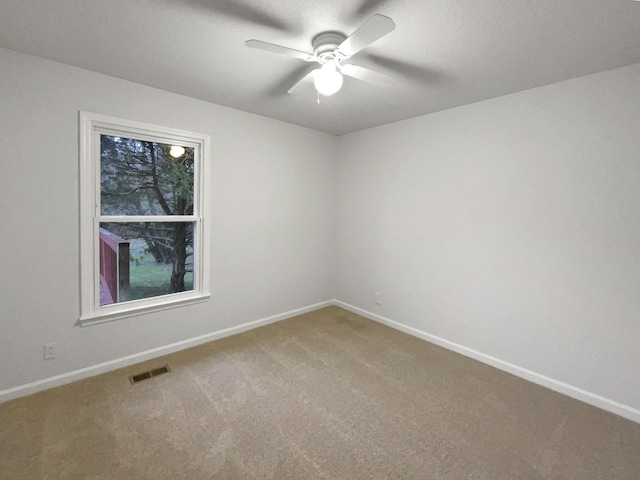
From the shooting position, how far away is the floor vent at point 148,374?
2.45 meters

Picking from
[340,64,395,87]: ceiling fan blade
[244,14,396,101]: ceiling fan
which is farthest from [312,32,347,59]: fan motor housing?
[340,64,395,87]: ceiling fan blade

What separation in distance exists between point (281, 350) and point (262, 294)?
0.80 metres

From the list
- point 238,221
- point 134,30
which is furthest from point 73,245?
point 134,30

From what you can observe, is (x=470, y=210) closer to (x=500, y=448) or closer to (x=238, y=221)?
(x=500, y=448)

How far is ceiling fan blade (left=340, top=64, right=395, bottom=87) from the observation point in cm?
193

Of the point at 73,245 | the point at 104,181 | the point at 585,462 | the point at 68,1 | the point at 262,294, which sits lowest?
the point at 585,462

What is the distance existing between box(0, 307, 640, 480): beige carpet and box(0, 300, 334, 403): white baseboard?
7 cm

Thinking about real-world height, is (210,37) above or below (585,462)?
above

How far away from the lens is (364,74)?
204 cm

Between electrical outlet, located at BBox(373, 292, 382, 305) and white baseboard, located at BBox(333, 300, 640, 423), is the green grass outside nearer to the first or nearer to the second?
electrical outlet, located at BBox(373, 292, 382, 305)

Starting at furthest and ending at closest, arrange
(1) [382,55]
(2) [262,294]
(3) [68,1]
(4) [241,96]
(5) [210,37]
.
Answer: (2) [262,294], (4) [241,96], (1) [382,55], (5) [210,37], (3) [68,1]

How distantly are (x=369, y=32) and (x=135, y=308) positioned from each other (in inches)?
109

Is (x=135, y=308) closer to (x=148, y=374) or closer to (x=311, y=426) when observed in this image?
(x=148, y=374)

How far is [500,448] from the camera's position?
1.83m
